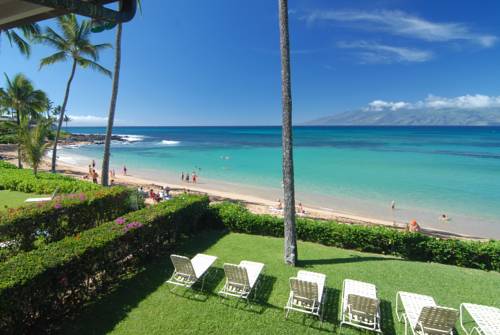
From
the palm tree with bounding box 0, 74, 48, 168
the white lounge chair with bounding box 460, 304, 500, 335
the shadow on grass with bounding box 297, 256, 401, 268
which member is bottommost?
the shadow on grass with bounding box 297, 256, 401, 268

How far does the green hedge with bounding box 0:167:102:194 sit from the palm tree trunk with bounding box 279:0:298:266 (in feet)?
32.4

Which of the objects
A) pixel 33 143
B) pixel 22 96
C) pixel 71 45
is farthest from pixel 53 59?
pixel 22 96

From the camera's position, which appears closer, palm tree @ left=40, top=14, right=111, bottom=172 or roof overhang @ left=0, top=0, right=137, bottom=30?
roof overhang @ left=0, top=0, right=137, bottom=30

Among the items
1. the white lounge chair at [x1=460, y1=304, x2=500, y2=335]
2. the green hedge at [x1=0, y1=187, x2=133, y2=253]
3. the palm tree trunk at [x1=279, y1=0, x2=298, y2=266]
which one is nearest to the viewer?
the white lounge chair at [x1=460, y1=304, x2=500, y2=335]

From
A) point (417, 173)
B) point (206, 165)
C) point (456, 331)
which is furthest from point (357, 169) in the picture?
point (456, 331)

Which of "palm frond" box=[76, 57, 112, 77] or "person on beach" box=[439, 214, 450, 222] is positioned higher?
"palm frond" box=[76, 57, 112, 77]

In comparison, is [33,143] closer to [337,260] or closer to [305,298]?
[337,260]

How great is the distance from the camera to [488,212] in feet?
59.1

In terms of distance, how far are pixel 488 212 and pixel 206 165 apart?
97.6ft

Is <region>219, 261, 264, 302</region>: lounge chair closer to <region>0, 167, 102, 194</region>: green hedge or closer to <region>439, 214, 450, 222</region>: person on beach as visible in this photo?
<region>0, 167, 102, 194</region>: green hedge

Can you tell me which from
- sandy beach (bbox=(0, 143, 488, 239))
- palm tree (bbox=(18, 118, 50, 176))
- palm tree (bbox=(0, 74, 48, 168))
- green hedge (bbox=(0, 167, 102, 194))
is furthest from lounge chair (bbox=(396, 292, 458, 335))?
palm tree (bbox=(0, 74, 48, 168))

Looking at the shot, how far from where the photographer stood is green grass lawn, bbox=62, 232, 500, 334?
16.2ft

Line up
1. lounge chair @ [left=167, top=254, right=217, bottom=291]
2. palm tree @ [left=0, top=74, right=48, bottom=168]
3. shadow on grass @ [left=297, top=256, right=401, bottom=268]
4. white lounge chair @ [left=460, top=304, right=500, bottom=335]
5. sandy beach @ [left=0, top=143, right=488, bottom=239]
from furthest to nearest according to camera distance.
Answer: palm tree @ [left=0, top=74, right=48, bottom=168], sandy beach @ [left=0, top=143, right=488, bottom=239], shadow on grass @ [left=297, top=256, right=401, bottom=268], lounge chair @ [left=167, top=254, right=217, bottom=291], white lounge chair @ [left=460, top=304, right=500, bottom=335]

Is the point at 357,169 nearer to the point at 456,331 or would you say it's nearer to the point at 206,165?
the point at 206,165
